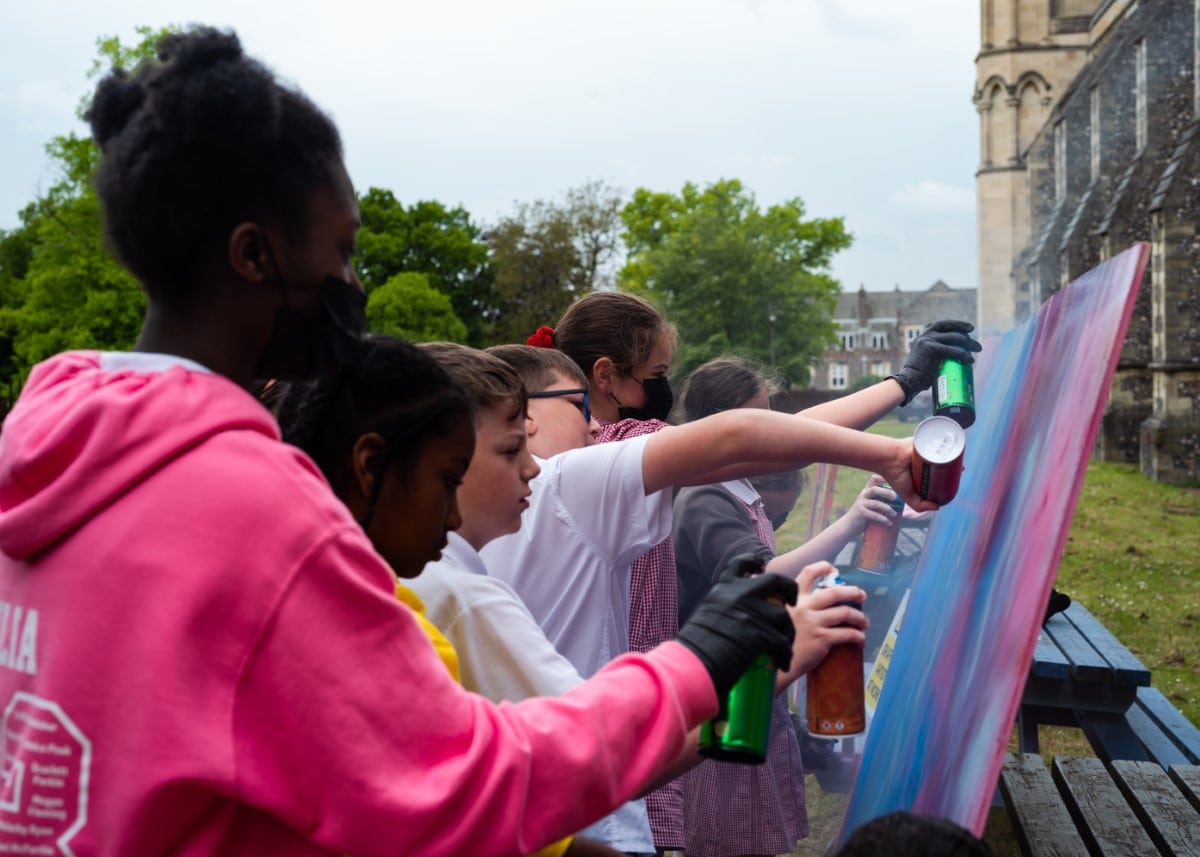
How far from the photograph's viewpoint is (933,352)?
2812 millimetres

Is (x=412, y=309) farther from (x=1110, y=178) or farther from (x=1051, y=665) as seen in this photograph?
(x=1051, y=665)

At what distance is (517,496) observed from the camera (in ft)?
7.49

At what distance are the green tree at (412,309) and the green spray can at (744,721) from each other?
158 ft

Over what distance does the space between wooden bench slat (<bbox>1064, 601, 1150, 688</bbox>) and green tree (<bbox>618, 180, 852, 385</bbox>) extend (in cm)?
3693

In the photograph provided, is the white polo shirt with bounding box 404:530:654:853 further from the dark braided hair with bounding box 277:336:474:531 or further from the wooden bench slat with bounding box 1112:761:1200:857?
the wooden bench slat with bounding box 1112:761:1200:857

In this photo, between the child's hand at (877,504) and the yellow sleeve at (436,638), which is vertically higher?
the yellow sleeve at (436,638)

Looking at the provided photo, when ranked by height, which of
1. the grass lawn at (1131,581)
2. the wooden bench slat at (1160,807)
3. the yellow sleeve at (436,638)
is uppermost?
the yellow sleeve at (436,638)

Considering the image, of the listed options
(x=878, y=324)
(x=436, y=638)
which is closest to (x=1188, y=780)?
(x=436, y=638)

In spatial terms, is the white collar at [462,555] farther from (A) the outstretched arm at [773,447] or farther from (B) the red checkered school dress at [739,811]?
(B) the red checkered school dress at [739,811]

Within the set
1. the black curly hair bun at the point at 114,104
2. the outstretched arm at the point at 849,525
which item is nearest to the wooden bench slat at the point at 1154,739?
the outstretched arm at the point at 849,525

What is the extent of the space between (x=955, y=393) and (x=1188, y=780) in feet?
5.34

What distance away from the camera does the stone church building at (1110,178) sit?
19828 millimetres

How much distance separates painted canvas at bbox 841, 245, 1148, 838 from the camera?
5.61 feet

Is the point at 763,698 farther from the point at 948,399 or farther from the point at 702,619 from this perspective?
the point at 948,399
